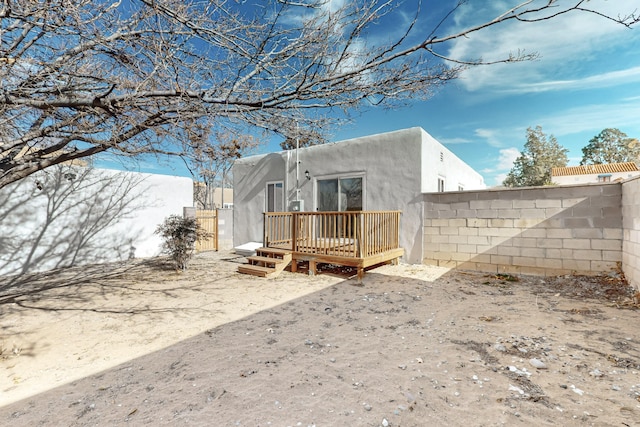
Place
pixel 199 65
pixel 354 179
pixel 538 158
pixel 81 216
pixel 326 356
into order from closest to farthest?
pixel 326 356 < pixel 199 65 < pixel 81 216 < pixel 354 179 < pixel 538 158

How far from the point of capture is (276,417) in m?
1.72

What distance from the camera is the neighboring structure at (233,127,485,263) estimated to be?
6.75 m

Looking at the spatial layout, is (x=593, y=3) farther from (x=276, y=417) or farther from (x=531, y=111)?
(x=531, y=111)

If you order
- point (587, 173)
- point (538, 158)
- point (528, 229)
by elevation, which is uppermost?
point (538, 158)

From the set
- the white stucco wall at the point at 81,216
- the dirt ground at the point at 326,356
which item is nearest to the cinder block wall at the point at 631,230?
the dirt ground at the point at 326,356

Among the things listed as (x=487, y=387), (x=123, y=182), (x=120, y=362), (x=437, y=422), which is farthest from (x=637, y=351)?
(x=123, y=182)

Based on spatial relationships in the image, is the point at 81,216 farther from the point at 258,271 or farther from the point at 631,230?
the point at 631,230

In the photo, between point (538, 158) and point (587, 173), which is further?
point (538, 158)

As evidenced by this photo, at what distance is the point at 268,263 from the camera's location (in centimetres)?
641

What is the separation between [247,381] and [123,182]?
8333mm

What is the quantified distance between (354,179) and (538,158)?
23.7m

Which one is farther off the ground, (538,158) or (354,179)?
(538,158)

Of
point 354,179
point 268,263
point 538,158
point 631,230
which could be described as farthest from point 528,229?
point 538,158

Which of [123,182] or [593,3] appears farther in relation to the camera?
[123,182]
